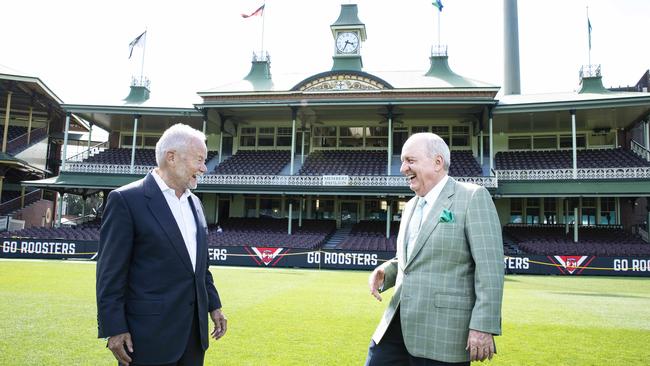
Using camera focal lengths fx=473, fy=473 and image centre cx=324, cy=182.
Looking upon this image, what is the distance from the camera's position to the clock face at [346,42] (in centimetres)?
3575

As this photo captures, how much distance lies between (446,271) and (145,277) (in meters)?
2.00

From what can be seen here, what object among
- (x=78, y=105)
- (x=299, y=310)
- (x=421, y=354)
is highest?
(x=78, y=105)

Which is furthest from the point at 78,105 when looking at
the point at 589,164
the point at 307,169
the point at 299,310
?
the point at 589,164

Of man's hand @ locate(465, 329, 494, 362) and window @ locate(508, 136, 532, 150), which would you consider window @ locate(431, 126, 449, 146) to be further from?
man's hand @ locate(465, 329, 494, 362)

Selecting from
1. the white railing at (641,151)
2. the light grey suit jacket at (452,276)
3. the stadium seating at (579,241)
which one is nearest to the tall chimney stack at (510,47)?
the white railing at (641,151)

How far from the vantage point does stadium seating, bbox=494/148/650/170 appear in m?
27.8

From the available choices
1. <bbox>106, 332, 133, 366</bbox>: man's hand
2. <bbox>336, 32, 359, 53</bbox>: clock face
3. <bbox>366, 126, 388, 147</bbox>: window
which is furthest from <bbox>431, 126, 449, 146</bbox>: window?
<bbox>106, 332, 133, 366</bbox>: man's hand

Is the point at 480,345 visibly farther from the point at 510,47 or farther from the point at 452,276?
the point at 510,47

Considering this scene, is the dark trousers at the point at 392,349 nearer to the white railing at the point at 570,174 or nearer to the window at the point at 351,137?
the white railing at the point at 570,174

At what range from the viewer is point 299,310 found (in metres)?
9.13

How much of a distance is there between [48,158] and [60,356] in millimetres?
40854

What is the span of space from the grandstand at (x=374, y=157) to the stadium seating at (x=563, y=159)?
0.38 ft

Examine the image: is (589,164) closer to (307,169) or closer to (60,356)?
(307,169)

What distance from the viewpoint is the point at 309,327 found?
7.52 m
